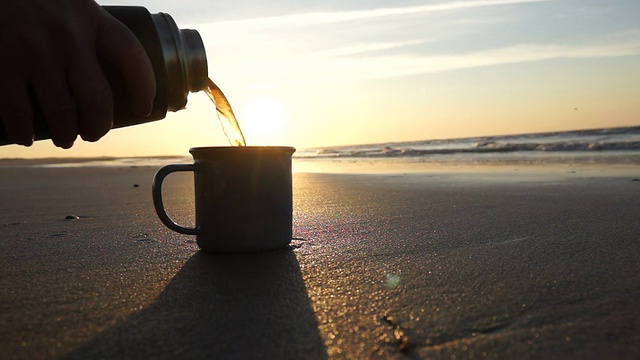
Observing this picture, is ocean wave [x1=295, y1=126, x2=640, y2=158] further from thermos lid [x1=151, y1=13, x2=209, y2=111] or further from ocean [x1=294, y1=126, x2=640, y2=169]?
thermos lid [x1=151, y1=13, x2=209, y2=111]

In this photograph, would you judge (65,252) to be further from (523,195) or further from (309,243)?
(523,195)

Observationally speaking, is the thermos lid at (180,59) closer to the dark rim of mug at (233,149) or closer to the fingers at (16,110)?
the dark rim of mug at (233,149)

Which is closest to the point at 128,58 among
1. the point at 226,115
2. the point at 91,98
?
the point at 91,98

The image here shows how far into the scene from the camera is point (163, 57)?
1085mm

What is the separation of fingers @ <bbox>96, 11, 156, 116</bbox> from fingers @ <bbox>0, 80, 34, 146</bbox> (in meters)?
0.15

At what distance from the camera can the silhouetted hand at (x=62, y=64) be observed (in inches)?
31.4

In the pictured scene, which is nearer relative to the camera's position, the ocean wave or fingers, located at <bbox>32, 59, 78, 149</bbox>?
fingers, located at <bbox>32, 59, 78, 149</bbox>

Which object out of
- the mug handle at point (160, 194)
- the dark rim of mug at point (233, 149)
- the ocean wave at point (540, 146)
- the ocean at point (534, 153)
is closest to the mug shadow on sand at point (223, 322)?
the mug handle at point (160, 194)

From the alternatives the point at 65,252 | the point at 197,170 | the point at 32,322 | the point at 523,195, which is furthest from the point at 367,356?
the point at 523,195

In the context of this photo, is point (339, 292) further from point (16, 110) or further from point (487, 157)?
point (487, 157)

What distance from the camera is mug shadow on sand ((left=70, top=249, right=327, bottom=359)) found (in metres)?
0.76

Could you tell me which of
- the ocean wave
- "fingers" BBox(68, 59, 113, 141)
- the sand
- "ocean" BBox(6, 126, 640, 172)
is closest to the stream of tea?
the sand

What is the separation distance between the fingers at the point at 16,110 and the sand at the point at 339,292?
12.9 inches

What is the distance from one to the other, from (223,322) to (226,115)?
0.72 metres
